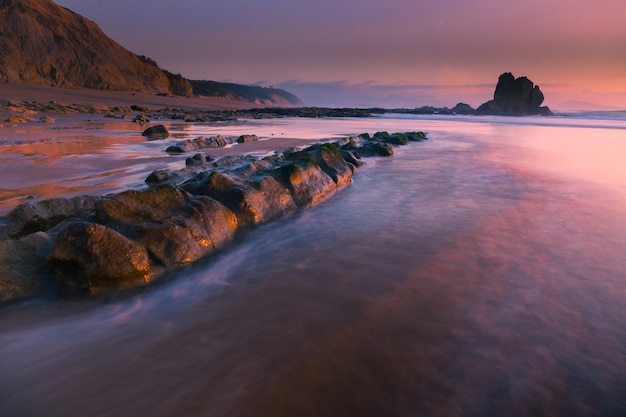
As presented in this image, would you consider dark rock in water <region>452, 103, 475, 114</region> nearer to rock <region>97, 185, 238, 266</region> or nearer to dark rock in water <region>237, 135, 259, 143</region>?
dark rock in water <region>237, 135, 259, 143</region>

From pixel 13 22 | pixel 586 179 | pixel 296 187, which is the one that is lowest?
pixel 586 179

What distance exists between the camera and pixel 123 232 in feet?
10.5

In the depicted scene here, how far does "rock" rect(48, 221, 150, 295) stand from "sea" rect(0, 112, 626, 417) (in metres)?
0.14

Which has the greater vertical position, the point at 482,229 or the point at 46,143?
the point at 46,143

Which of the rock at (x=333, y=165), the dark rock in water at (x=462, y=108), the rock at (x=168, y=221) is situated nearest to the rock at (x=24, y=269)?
the rock at (x=168, y=221)

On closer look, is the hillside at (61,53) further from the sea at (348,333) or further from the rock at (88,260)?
the sea at (348,333)

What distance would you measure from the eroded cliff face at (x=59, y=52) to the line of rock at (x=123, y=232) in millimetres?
54352

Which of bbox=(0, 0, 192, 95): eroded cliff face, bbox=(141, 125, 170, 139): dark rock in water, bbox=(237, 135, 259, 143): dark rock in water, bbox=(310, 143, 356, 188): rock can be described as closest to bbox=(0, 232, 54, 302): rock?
bbox=(310, 143, 356, 188): rock

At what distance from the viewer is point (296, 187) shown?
5.65 meters

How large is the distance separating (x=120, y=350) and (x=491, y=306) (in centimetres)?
279

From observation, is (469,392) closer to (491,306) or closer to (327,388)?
(327,388)

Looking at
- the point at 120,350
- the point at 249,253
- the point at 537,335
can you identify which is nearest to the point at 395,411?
the point at 537,335

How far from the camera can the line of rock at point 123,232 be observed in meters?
2.79

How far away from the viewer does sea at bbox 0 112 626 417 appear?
1890 mm
